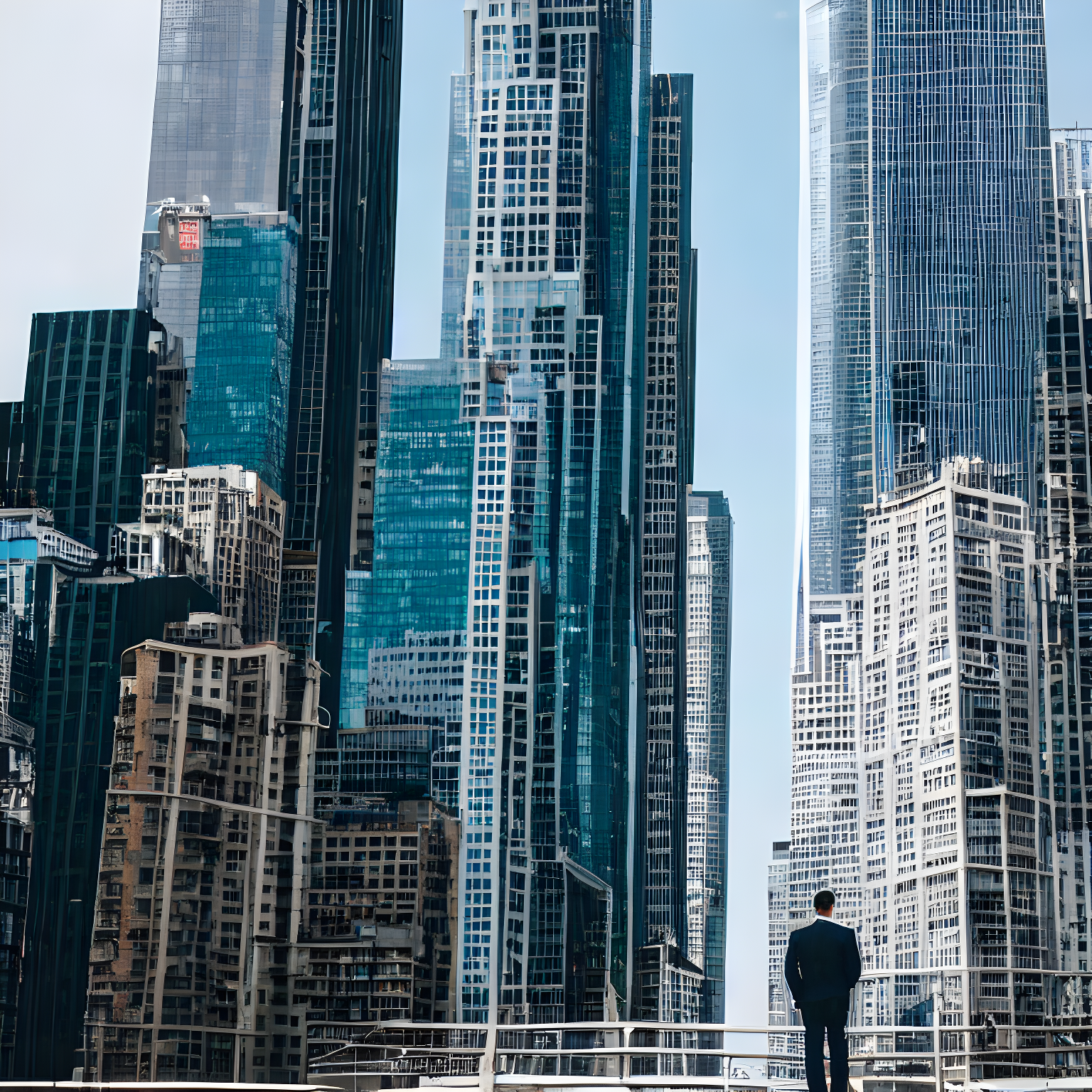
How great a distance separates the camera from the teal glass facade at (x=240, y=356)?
37688mm

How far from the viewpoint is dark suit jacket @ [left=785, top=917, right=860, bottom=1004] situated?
6.49 metres

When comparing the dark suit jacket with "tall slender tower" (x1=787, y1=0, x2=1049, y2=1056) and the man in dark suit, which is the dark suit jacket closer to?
the man in dark suit

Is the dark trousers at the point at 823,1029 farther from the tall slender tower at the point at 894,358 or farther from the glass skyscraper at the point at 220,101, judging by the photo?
the glass skyscraper at the point at 220,101

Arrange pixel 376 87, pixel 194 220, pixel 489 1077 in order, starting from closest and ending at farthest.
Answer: pixel 489 1077 → pixel 194 220 → pixel 376 87

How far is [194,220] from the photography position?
39.2m

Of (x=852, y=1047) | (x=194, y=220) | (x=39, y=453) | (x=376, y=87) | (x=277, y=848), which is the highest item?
(x=376, y=87)

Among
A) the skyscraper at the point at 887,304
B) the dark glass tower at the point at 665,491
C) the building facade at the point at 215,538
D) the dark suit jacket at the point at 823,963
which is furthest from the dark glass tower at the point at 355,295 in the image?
the dark suit jacket at the point at 823,963

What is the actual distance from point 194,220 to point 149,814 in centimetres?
1500

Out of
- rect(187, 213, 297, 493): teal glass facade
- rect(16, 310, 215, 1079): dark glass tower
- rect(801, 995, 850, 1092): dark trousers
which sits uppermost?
rect(187, 213, 297, 493): teal glass facade

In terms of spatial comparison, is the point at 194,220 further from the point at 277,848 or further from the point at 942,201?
the point at 942,201

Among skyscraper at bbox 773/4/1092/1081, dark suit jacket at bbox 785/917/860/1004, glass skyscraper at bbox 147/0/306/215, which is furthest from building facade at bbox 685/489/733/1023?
dark suit jacket at bbox 785/917/860/1004

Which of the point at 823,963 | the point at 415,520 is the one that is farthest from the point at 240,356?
the point at 823,963

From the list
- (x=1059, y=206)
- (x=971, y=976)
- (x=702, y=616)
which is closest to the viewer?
(x=971, y=976)

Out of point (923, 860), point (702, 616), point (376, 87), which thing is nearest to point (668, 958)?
point (702, 616)
